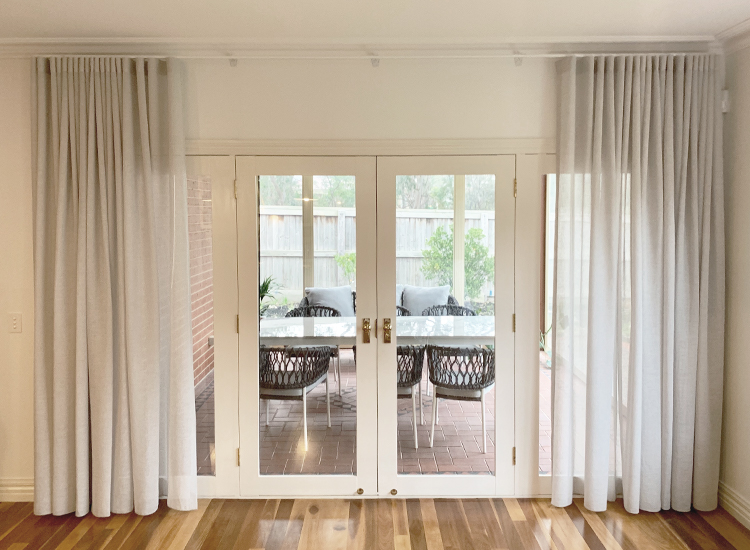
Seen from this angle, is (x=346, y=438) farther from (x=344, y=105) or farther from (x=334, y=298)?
(x=344, y=105)

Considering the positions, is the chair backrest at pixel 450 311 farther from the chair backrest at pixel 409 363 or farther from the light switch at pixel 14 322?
the light switch at pixel 14 322

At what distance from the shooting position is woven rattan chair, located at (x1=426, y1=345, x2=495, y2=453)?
3139mm

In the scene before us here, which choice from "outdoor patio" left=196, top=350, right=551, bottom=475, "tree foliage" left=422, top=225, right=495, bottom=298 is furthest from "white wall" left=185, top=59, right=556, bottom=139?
"outdoor patio" left=196, top=350, right=551, bottom=475

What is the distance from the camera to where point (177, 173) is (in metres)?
2.91

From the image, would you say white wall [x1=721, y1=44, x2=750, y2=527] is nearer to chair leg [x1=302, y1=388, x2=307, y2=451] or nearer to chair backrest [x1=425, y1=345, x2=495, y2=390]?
chair backrest [x1=425, y1=345, x2=495, y2=390]

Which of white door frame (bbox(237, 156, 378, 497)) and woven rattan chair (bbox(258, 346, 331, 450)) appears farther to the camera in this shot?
woven rattan chair (bbox(258, 346, 331, 450))

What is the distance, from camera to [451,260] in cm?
308

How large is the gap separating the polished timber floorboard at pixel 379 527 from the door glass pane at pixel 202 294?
0.55 meters

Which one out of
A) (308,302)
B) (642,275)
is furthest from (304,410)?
(642,275)

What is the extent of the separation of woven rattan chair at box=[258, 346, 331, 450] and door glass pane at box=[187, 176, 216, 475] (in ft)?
0.96

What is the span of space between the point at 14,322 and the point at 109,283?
654 millimetres

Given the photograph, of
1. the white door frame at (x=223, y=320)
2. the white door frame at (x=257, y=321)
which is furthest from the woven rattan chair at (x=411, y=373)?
the white door frame at (x=223, y=320)

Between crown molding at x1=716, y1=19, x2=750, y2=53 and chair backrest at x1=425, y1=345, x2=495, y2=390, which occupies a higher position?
crown molding at x1=716, y1=19, x2=750, y2=53

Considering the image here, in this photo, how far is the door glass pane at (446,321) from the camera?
3066 millimetres
